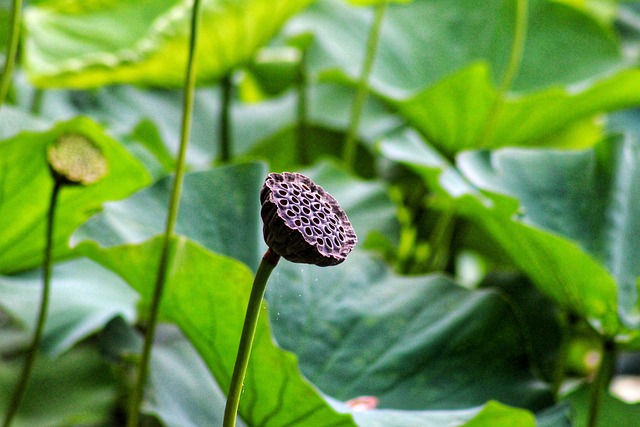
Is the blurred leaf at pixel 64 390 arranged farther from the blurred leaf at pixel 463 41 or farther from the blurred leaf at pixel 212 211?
the blurred leaf at pixel 463 41

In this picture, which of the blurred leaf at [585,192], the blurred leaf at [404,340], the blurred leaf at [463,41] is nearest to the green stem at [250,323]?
the blurred leaf at [404,340]

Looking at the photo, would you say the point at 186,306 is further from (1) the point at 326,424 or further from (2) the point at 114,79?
(2) the point at 114,79

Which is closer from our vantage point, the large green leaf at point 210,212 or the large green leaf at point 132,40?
the large green leaf at point 210,212

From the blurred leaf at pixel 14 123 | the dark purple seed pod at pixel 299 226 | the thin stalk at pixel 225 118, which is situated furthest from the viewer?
the thin stalk at pixel 225 118

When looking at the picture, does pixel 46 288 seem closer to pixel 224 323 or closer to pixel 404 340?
pixel 224 323

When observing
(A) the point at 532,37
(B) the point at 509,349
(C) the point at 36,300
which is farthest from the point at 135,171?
(A) the point at 532,37

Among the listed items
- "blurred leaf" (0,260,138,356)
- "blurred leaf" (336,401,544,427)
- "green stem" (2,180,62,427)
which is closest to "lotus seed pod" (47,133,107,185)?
"green stem" (2,180,62,427)

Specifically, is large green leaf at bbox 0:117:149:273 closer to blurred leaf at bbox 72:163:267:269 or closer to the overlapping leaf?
blurred leaf at bbox 72:163:267:269
